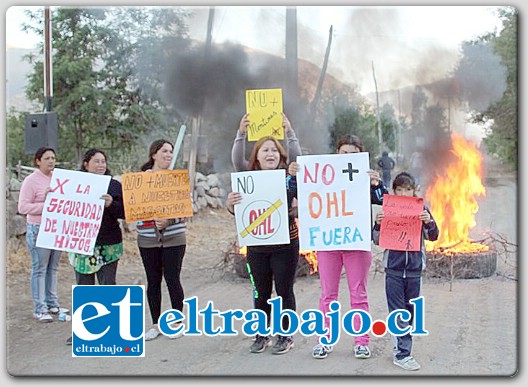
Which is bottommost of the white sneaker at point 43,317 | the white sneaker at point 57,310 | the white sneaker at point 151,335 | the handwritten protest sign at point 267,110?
the white sneaker at point 151,335

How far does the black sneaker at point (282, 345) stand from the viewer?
4832 mm

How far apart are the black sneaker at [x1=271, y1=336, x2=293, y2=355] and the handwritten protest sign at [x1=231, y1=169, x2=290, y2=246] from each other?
0.60m

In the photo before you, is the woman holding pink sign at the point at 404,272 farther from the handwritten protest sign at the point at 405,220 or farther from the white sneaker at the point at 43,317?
the white sneaker at the point at 43,317

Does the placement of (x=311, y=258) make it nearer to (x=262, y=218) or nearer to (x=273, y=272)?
(x=273, y=272)

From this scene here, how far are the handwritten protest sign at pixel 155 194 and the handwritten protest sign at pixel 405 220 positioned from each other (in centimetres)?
119

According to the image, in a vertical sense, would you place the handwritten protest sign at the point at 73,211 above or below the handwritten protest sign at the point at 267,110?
below

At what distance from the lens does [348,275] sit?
478 centimetres

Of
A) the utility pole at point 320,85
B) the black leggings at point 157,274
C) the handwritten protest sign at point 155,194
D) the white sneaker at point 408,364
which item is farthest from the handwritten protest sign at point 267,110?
the white sneaker at point 408,364

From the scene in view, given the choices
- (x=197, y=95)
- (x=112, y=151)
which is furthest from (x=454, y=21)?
(x=112, y=151)

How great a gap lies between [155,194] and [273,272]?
84 cm

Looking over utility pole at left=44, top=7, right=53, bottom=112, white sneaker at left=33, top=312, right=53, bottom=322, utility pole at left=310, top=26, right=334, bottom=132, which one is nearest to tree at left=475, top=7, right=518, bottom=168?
utility pole at left=310, top=26, right=334, bottom=132

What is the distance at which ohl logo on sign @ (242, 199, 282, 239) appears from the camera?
470cm

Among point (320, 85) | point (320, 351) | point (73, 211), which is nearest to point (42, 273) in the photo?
point (73, 211)

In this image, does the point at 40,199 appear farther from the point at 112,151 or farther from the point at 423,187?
the point at 423,187
